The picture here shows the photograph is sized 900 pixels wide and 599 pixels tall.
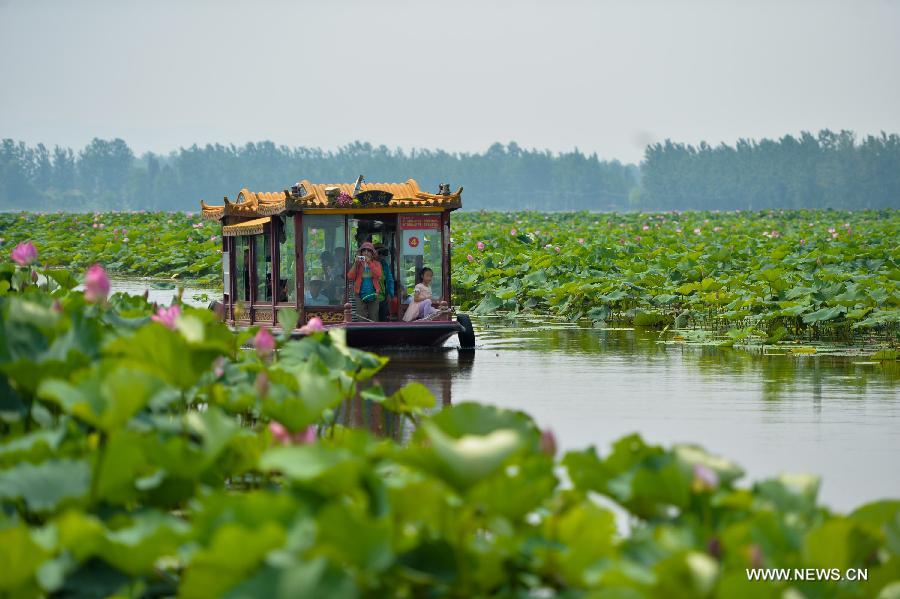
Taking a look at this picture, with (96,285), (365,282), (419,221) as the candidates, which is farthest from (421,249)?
(96,285)

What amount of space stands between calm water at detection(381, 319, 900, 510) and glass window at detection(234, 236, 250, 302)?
2.54 meters

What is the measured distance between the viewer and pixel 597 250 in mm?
23594

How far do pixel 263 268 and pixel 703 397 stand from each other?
6.35m

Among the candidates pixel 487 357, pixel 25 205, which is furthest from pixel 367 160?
pixel 487 357

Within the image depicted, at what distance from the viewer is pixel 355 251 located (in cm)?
1473

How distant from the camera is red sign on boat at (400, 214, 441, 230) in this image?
14.6 metres

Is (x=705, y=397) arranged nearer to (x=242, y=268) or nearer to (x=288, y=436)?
(x=288, y=436)

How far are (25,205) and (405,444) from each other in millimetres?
152818

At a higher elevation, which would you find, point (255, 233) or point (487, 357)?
point (255, 233)

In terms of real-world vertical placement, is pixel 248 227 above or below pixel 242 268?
above

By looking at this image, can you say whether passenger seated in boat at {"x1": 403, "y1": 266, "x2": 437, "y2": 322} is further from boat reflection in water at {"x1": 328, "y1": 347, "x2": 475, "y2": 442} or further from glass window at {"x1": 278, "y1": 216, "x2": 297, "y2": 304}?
glass window at {"x1": 278, "y1": 216, "x2": 297, "y2": 304}

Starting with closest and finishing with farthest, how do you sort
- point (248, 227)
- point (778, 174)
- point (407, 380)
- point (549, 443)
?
point (549, 443), point (407, 380), point (248, 227), point (778, 174)

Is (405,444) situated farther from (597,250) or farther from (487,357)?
(597,250)

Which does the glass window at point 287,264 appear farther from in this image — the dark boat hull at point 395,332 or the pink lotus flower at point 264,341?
the pink lotus flower at point 264,341
